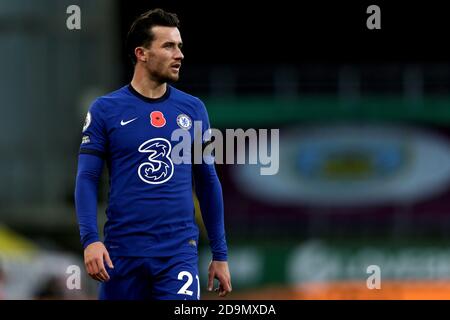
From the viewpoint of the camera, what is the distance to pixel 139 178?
305 inches

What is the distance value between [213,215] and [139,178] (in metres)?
0.58

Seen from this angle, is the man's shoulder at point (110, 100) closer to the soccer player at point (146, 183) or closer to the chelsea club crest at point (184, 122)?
the soccer player at point (146, 183)

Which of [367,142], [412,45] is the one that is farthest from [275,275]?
[412,45]

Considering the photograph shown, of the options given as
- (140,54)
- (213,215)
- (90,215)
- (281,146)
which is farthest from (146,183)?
(281,146)

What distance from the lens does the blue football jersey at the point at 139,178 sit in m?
7.75

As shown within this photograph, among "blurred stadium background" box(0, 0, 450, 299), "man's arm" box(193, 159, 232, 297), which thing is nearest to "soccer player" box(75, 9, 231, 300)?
"man's arm" box(193, 159, 232, 297)

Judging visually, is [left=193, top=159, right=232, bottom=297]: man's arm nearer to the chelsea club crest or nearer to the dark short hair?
the chelsea club crest

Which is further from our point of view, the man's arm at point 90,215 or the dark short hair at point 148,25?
the dark short hair at point 148,25

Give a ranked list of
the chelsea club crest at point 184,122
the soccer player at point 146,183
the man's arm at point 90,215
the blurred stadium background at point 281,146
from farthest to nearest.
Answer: the blurred stadium background at point 281,146, the chelsea club crest at point 184,122, the soccer player at point 146,183, the man's arm at point 90,215

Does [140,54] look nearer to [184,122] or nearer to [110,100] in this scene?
[110,100]

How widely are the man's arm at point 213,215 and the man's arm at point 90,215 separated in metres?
0.67

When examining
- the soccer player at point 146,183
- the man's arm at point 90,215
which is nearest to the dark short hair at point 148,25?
the soccer player at point 146,183

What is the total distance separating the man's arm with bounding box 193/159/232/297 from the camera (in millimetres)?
7949

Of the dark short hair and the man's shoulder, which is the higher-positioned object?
the dark short hair
